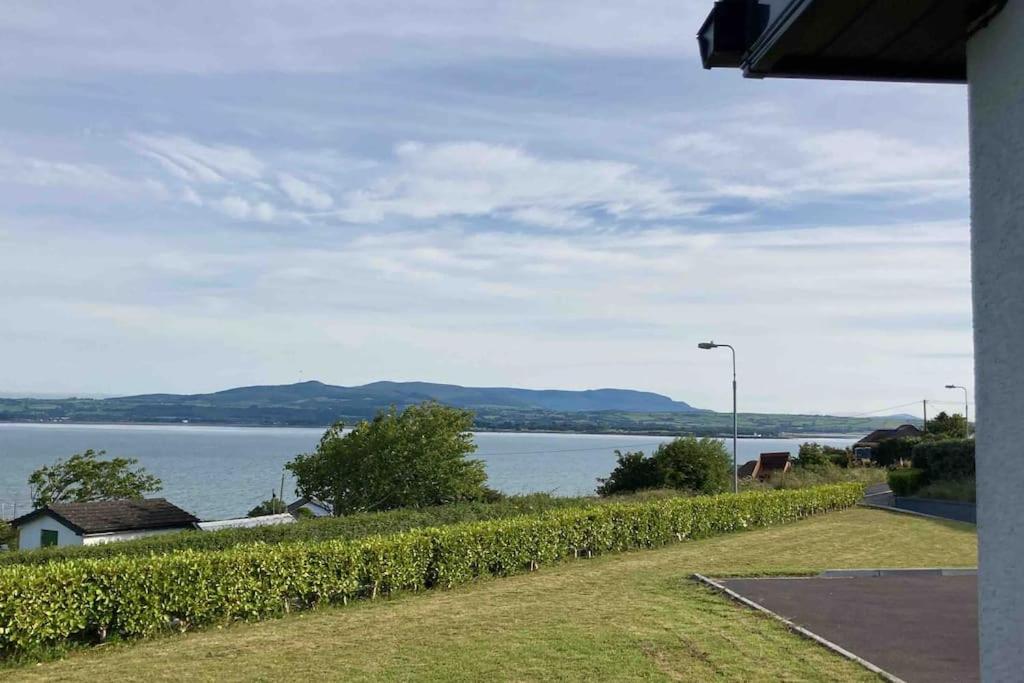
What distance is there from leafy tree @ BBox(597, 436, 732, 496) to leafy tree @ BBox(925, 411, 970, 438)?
3620cm

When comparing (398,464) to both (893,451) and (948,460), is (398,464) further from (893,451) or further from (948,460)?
(893,451)

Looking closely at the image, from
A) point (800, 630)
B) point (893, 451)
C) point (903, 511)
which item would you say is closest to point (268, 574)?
point (800, 630)

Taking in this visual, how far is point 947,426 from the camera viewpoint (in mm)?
71938

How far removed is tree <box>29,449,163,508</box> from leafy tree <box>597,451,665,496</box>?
2930cm

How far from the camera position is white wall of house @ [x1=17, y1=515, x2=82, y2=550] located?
117 feet

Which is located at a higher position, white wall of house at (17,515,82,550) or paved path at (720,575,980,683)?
paved path at (720,575,980,683)

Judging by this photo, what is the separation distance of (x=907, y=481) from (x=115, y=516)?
31.4m

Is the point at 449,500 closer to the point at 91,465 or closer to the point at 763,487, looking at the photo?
the point at 763,487

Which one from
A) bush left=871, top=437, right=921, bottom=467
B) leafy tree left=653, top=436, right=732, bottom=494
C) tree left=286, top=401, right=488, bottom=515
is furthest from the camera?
bush left=871, top=437, right=921, bottom=467

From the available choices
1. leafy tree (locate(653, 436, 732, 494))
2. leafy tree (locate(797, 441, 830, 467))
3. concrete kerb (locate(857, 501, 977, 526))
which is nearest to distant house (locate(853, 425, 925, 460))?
leafy tree (locate(797, 441, 830, 467))

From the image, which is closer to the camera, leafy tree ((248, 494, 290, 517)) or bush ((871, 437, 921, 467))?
leafy tree ((248, 494, 290, 517))

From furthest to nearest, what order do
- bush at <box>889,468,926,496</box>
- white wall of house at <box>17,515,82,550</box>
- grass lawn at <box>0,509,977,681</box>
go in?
white wall of house at <box>17,515,82,550</box>, bush at <box>889,468,926,496</box>, grass lawn at <box>0,509,977,681</box>

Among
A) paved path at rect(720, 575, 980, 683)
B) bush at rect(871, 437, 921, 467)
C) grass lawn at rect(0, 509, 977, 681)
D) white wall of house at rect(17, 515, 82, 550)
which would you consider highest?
bush at rect(871, 437, 921, 467)

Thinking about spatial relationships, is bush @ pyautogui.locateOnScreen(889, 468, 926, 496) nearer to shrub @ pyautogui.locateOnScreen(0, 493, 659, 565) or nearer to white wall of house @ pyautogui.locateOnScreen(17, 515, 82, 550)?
shrub @ pyautogui.locateOnScreen(0, 493, 659, 565)
